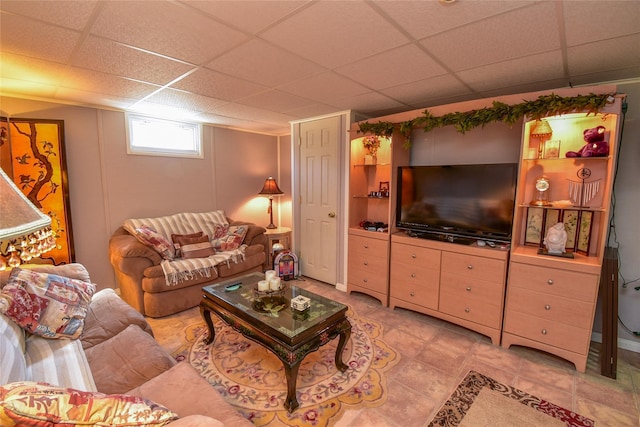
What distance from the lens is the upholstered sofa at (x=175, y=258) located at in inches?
113

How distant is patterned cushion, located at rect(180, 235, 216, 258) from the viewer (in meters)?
3.32

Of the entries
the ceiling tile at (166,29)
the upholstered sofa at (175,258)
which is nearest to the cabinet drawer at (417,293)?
the upholstered sofa at (175,258)

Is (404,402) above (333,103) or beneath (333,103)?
beneath

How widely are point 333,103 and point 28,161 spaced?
3.12 meters

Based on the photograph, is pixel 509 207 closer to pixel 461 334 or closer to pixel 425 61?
Answer: pixel 461 334

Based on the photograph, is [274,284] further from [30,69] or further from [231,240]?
[30,69]

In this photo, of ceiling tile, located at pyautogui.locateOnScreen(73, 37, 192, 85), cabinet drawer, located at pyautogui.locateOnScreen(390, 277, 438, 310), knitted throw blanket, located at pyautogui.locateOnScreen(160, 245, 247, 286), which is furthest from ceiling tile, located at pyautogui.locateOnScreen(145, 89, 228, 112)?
cabinet drawer, located at pyautogui.locateOnScreen(390, 277, 438, 310)

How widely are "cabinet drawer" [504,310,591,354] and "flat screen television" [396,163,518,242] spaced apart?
2.18ft

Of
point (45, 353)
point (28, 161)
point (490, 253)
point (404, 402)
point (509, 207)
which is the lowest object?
point (404, 402)

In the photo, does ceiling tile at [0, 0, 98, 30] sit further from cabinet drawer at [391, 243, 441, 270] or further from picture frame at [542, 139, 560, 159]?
picture frame at [542, 139, 560, 159]

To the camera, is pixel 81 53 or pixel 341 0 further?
pixel 81 53

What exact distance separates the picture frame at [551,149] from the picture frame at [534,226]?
1.56ft

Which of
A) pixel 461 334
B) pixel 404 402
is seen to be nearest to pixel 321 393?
pixel 404 402

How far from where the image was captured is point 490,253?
2.44 metres
